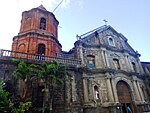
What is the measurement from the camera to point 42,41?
18.2 metres

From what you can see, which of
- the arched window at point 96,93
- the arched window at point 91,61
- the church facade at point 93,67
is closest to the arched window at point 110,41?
the church facade at point 93,67

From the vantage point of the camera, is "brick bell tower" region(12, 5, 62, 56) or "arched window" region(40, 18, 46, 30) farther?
"arched window" region(40, 18, 46, 30)

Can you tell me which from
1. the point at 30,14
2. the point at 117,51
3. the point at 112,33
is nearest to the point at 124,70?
the point at 117,51

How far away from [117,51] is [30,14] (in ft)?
45.4

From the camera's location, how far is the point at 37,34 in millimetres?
18141

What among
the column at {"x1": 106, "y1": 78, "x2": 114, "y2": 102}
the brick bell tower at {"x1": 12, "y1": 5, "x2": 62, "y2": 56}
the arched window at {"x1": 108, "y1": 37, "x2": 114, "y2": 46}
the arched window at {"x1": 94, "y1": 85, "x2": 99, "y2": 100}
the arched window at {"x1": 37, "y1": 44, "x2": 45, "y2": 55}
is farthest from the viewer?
the arched window at {"x1": 108, "y1": 37, "x2": 114, "y2": 46}

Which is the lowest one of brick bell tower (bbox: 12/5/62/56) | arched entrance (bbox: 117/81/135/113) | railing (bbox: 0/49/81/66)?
arched entrance (bbox: 117/81/135/113)

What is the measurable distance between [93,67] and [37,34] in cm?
840

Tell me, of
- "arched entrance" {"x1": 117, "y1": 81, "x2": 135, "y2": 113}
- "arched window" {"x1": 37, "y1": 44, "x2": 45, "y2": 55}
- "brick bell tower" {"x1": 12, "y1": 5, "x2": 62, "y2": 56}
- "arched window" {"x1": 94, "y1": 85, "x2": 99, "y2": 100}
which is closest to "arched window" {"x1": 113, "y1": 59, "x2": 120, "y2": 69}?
"arched entrance" {"x1": 117, "y1": 81, "x2": 135, "y2": 113}

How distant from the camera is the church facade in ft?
49.1

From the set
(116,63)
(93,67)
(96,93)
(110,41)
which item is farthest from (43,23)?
(96,93)

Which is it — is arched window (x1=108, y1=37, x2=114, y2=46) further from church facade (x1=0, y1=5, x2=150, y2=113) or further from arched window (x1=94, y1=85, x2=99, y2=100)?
arched window (x1=94, y1=85, x2=99, y2=100)

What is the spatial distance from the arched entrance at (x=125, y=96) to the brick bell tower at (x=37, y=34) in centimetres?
966

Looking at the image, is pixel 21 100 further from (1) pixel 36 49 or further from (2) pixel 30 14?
(2) pixel 30 14
